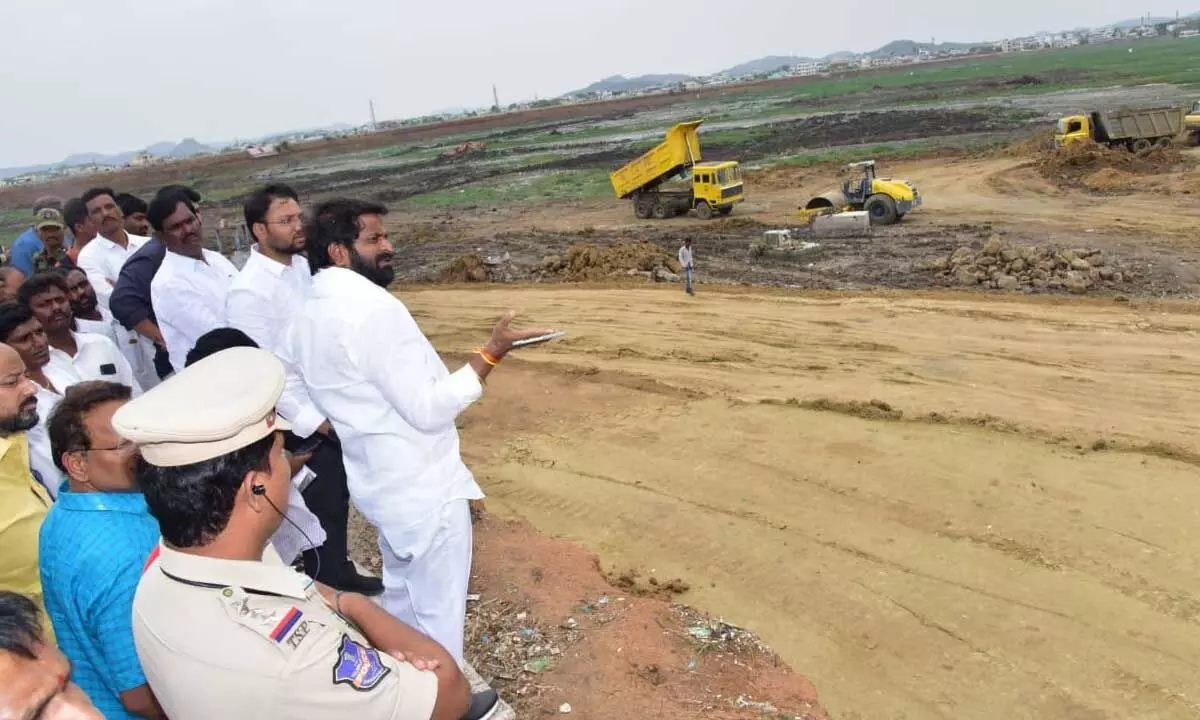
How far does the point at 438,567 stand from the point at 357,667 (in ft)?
4.44

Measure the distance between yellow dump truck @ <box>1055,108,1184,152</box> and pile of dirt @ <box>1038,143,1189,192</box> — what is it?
1.61ft

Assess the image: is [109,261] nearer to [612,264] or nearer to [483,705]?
[483,705]

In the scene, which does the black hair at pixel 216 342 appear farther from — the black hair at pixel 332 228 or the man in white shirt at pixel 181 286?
the man in white shirt at pixel 181 286

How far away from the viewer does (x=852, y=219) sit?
1697 centimetres

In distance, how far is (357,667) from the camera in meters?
1.63

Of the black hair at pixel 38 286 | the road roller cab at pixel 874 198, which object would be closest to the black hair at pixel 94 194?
the black hair at pixel 38 286

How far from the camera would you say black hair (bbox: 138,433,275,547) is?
1.65m

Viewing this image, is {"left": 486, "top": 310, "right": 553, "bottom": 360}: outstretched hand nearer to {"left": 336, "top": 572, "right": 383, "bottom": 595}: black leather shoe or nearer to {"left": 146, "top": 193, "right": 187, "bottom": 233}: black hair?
{"left": 336, "top": 572, "right": 383, "bottom": 595}: black leather shoe

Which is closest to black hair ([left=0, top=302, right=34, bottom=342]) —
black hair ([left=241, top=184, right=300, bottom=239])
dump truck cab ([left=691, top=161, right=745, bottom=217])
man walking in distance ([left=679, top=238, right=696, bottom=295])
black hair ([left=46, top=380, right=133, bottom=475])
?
black hair ([left=241, top=184, right=300, bottom=239])

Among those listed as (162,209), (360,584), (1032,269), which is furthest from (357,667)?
(1032,269)

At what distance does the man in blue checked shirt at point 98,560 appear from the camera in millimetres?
1994

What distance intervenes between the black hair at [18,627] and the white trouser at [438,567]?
156 centimetres

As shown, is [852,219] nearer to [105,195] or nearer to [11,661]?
[105,195]

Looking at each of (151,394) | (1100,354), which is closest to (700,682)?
(151,394)
